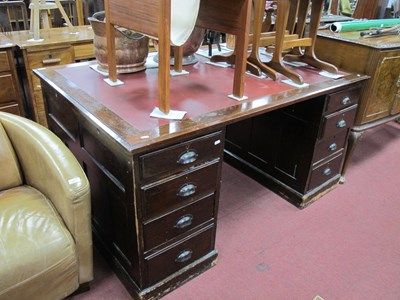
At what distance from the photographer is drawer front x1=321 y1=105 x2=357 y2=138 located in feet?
6.12

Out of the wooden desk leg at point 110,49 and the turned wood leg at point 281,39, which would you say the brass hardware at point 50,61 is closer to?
the wooden desk leg at point 110,49

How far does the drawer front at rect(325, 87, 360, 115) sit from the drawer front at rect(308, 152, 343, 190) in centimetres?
37

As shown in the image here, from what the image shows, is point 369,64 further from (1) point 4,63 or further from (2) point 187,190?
(1) point 4,63

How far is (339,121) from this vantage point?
6.37 feet

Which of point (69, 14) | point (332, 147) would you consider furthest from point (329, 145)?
point (69, 14)

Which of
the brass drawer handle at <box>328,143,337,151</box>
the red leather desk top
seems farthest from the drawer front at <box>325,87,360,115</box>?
the brass drawer handle at <box>328,143,337,151</box>

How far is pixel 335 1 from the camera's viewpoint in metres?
3.62

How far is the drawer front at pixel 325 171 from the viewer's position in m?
2.04

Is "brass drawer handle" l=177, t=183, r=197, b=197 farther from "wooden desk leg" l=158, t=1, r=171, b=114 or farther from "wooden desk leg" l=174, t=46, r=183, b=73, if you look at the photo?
"wooden desk leg" l=174, t=46, r=183, b=73

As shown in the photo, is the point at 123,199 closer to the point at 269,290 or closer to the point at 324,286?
the point at 269,290

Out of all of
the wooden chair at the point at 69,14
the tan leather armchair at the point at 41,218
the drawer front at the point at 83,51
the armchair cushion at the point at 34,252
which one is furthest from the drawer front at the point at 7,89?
the armchair cushion at the point at 34,252

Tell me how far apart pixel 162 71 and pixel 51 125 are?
0.88m

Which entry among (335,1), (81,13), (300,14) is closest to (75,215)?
(300,14)

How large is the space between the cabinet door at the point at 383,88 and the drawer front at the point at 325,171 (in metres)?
0.32
